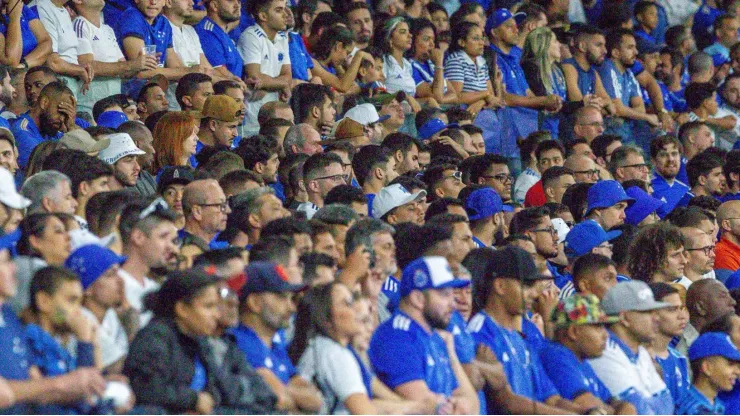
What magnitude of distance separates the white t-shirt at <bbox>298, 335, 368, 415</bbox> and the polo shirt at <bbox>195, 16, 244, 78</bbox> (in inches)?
215

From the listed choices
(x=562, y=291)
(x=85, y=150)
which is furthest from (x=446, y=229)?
(x=85, y=150)

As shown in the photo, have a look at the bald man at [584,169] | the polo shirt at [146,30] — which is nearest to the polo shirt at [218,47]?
the polo shirt at [146,30]

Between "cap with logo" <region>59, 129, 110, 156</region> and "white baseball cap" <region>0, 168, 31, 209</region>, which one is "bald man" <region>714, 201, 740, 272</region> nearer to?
"cap with logo" <region>59, 129, 110, 156</region>

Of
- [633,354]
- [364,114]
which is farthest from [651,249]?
[364,114]

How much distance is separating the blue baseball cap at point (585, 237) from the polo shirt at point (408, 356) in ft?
9.61

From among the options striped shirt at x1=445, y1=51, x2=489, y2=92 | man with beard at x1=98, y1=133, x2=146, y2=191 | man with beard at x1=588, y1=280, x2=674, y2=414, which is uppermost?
man with beard at x1=588, y1=280, x2=674, y2=414

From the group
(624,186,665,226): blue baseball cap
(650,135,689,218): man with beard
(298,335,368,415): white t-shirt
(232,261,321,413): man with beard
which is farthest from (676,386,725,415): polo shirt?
(650,135,689,218): man with beard

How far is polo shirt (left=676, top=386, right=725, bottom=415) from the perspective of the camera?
798 centimetres

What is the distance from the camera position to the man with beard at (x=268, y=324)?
623 centimetres

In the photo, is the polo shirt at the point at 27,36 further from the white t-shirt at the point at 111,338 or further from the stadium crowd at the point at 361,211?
the white t-shirt at the point at 111,338

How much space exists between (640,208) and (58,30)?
14.1ft

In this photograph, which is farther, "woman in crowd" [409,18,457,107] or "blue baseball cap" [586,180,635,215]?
"woman in crowd" [409,18,457,107]

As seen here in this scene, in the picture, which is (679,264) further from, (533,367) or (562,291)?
(533,367)

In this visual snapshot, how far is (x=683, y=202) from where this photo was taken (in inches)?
Result: 489
